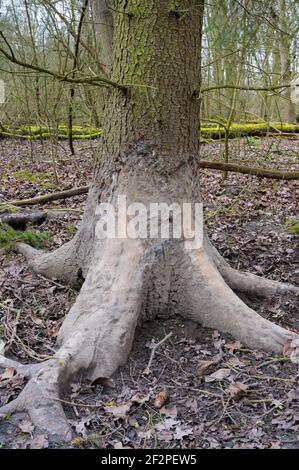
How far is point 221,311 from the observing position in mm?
3605

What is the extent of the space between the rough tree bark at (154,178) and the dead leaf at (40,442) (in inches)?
36.4

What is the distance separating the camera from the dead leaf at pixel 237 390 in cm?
290

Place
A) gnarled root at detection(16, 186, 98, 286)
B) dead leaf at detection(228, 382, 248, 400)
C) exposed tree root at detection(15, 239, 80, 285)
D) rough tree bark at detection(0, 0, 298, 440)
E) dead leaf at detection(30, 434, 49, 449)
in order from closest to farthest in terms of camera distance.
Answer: dead leaf at detection(30, 434, 49, 449) → dead leaf at detection(228, 382, 248, 400) → rough tree bark at detection(0, 0, 298, 440) → gnarled root at detection(16, 186, 98, 286) → exposed tree root at detection(15, 239, 80, 285)

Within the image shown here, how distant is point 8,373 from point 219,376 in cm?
145

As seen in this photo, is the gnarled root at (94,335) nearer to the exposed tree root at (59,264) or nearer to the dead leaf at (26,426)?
the dead leaf at (26,426)

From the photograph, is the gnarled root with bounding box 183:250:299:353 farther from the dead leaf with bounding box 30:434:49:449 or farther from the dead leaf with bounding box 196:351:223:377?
the dead leaf with bounding box 30:434:49:449

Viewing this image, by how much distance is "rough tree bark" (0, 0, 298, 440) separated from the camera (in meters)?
3.52

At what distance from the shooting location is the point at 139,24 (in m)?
3.66

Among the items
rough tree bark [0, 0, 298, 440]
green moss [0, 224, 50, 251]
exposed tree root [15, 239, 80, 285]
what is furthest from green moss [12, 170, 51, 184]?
rough tree bark [0, 0, 298, 440]

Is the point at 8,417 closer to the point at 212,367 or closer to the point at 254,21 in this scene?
the point at 212,367

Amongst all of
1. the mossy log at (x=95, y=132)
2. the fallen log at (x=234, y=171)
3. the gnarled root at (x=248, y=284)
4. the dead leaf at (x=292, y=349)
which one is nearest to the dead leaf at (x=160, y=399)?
the dead leaf at (x=292, y=349)

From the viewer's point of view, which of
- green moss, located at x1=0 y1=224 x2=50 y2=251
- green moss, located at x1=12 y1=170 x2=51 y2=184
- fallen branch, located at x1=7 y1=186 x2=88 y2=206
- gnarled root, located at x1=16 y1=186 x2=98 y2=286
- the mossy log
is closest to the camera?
gnarled root, located at x1=16 y1=186 x2=98 y2=286

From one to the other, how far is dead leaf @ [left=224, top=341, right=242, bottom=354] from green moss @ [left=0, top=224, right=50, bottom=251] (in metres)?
2.85

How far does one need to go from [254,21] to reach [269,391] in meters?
3.37
